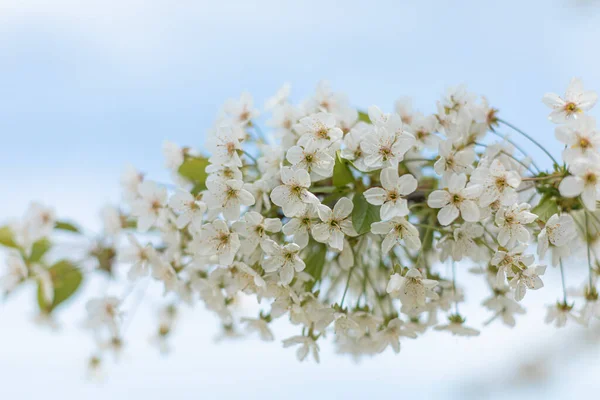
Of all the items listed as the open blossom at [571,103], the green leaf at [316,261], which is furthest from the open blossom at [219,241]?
the open blossom at [571,103]

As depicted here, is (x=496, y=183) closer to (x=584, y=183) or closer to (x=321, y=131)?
(x=584, y=183)

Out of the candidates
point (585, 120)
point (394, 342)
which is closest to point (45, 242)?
point (394, 342)

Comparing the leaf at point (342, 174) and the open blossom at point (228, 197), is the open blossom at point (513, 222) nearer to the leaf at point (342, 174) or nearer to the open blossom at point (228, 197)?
the leaf at point (342, 174)

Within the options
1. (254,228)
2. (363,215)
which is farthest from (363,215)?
(254,228)

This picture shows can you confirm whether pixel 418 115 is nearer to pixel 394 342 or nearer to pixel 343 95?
pixel 343 95

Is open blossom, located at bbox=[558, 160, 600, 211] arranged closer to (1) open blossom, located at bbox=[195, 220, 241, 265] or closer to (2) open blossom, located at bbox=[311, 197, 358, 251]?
(2) open blossom, located at bbox=[311, 197, 358, 251]

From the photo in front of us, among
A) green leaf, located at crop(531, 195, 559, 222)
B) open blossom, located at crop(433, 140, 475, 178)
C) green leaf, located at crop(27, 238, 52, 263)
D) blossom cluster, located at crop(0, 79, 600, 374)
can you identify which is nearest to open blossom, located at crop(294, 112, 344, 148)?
blossom cluster, located at crop(0, 79, 600, 374)
